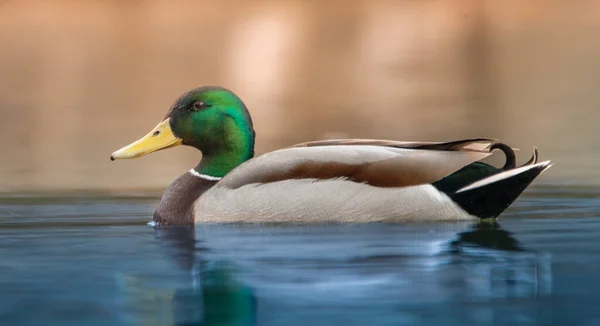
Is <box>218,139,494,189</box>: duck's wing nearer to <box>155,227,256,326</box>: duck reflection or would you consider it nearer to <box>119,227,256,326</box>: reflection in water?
<box>155,227,256,326</box>: duck reflection

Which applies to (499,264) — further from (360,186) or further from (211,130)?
(211,130)

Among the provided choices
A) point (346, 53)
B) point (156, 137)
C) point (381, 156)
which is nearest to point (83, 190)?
point (156, 137)

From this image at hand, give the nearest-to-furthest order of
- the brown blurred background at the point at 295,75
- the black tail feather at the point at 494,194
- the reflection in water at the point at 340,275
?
the reflection in water at the point at 340,275 → the black tail feather at the point at 494,194 → the brown blurred background at the point at 295,75

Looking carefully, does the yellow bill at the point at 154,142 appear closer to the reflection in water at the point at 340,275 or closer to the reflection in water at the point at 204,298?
the reflection in water at the point at 340,275

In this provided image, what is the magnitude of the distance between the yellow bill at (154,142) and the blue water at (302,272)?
0.45 m

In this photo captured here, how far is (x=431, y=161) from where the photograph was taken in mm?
8383

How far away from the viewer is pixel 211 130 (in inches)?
353

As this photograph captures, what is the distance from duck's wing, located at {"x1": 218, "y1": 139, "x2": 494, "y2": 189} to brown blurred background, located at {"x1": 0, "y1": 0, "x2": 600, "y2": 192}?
2637 mm

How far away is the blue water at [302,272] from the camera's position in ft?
17.5

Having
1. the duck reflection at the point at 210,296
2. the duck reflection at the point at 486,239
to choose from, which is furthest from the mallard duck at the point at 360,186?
the duck reflection at the point at 210,296

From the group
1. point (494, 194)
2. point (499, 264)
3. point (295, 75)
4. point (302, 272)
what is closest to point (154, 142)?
point (494, 194)

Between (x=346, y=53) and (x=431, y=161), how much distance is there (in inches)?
743

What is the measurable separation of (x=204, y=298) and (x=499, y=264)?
1570mm

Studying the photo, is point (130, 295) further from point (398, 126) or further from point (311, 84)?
point (311, 84)
